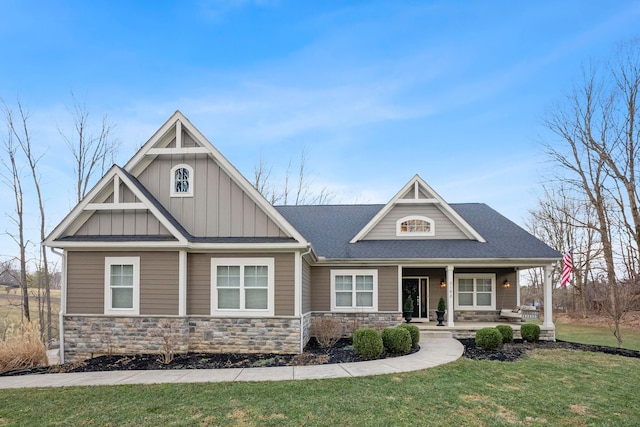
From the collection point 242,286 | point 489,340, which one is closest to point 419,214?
point 489,340

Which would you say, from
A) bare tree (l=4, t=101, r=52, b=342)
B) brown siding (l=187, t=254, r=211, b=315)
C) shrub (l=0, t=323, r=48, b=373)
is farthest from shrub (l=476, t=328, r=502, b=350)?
bare tree (l=4, t=101, r=52, b=342)

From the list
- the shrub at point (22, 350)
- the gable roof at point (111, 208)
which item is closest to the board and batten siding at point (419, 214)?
the gable roof at point (111, 208)

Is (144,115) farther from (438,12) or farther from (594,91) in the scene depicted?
(594,91)

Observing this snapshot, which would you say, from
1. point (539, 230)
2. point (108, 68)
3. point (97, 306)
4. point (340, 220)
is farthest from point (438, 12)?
point (539, 230)

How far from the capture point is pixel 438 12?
13586 millimetres

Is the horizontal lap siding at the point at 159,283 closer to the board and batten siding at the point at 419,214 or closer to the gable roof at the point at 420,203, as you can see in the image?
the gable roof at the point at 420,203

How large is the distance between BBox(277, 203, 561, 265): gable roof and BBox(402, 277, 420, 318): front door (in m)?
2.09

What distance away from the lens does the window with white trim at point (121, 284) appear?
11.0 metres

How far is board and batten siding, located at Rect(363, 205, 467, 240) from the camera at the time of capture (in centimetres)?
1578

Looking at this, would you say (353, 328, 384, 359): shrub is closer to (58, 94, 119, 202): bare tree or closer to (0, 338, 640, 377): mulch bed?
(0, 338, 640, 377): mulch bed

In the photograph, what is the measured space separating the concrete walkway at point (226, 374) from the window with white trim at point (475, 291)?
719 centimetres

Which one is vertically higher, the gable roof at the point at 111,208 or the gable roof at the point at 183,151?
the gable roof at the point at 183,151

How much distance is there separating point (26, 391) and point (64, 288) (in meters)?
3.99

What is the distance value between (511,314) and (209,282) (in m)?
10.9
